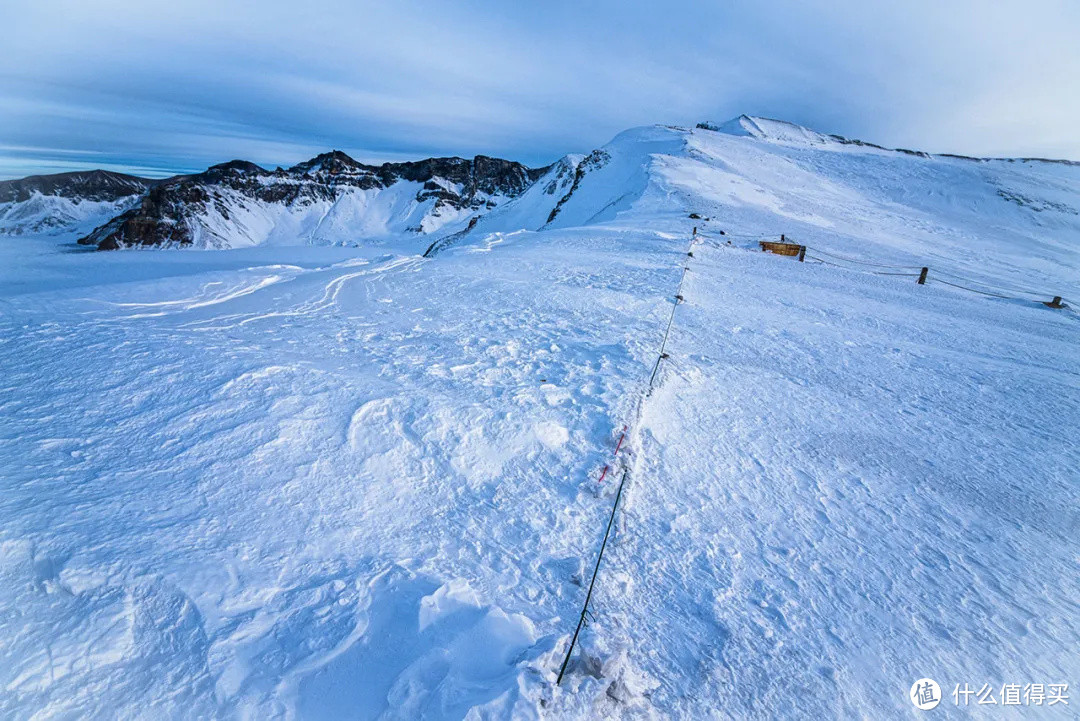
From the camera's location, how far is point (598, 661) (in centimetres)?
247

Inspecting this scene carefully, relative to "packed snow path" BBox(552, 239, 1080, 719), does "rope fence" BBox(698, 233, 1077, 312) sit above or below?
above

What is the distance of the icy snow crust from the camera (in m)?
2.35

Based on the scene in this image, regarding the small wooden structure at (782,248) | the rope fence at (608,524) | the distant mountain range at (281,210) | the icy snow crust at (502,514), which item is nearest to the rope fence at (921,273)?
the small wooden structure at (782,248)

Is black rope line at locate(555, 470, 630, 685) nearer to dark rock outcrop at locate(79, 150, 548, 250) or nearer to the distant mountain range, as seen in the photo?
the distant mountain range

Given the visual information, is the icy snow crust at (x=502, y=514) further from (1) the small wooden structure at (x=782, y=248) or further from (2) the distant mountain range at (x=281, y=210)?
(2) the distant mountain range at (x=281, y=210)

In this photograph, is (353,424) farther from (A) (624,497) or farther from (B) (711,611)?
(B) (711,611)

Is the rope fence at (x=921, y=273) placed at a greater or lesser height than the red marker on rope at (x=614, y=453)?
greater

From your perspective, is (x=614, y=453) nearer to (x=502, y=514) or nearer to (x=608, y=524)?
(x=608, y=524)

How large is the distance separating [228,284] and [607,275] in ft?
26.8

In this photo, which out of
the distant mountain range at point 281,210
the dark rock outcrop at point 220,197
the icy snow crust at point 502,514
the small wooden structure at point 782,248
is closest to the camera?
the icy snow crust at point 502,514

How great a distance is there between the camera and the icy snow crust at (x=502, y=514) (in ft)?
7.70

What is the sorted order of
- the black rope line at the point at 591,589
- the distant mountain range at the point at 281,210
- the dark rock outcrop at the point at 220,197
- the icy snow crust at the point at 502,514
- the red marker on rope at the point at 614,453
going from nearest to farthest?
the icy snow crust at the point at 502,514
the black rope line at the point at 591,589
the red marker on rope at the point at 614,453
the distant mountain range at the point at 281,210
the dark rock outcrop at the point at 220,197

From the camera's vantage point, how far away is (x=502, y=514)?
3494 mm

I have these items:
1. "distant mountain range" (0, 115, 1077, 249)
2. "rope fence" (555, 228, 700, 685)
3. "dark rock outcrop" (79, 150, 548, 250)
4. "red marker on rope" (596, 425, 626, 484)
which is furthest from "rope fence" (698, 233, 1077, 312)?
"dark rock outcrop" (79, 150, 548, 250)
